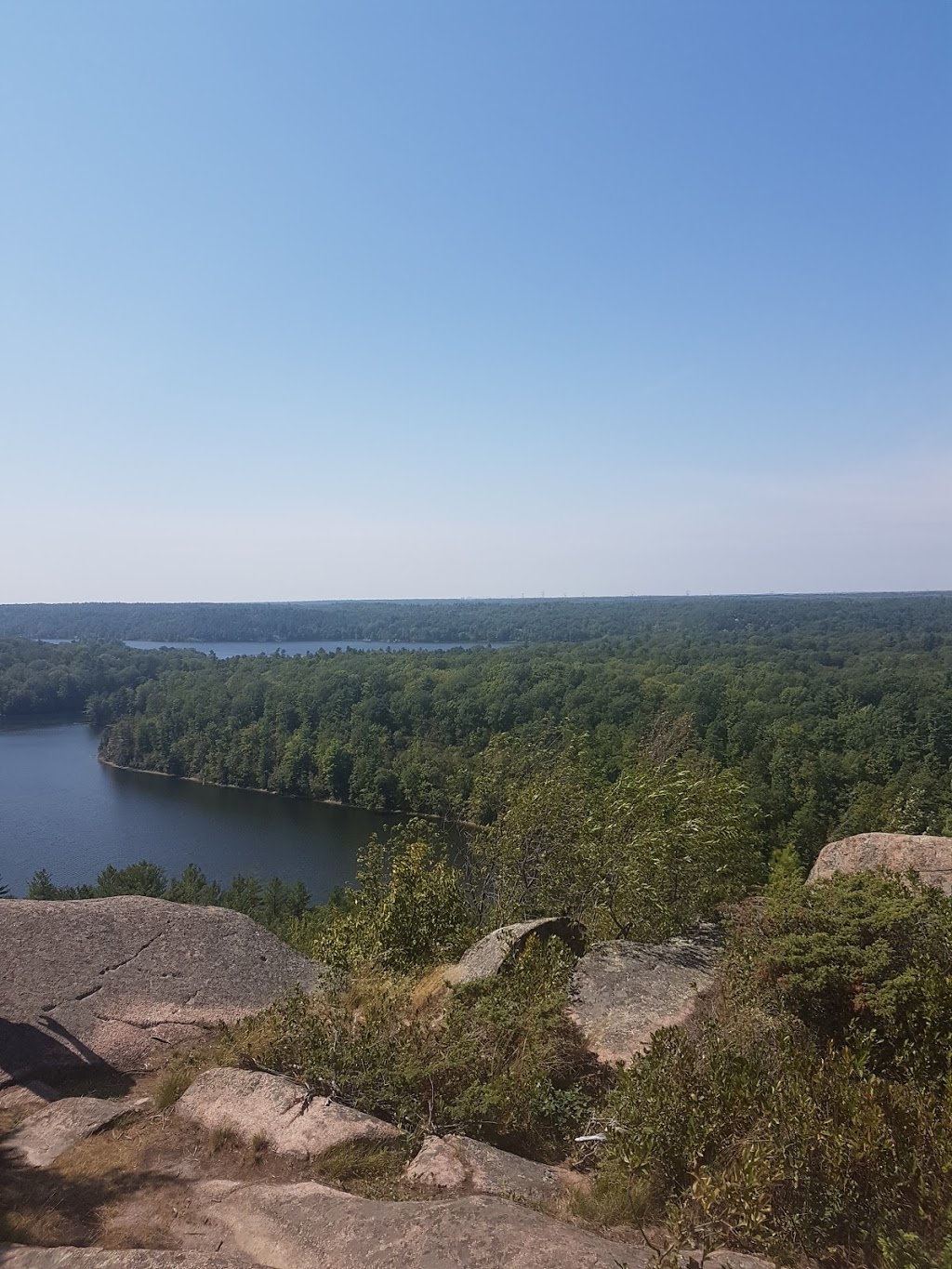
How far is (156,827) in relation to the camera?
53656 mm

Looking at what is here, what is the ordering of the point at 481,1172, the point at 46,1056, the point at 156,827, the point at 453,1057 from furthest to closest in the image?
1. the point at 156,827
2. the point at 46,1056
3. the point at 453,1057
4. the point at 481,1172

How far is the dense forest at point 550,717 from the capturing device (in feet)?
146

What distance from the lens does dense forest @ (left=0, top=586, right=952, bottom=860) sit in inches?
1748

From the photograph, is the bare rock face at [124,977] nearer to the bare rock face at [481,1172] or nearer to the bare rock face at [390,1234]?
the bare rock face at [390,1234]

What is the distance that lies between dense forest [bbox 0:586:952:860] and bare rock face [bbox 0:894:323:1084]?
8148mm

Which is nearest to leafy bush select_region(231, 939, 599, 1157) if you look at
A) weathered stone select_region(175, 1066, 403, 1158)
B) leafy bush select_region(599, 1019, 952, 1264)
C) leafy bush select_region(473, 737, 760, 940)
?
weathered stone select_region(175, 1066, 403, 1158)

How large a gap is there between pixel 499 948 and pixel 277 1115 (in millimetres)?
3177

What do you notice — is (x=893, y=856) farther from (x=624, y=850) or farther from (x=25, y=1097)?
(x=25, y=1097)

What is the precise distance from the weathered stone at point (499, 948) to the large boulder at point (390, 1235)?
2996 mm

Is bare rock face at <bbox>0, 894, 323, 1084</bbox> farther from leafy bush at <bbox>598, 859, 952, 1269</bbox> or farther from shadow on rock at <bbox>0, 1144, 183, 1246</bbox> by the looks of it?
leafy bush at <bbox>598, 859, 952, 1269</bbox>

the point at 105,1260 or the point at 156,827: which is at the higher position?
the point at 105,1260

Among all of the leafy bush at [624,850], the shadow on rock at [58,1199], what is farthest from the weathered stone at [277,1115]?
the leafy bush at [624,850]

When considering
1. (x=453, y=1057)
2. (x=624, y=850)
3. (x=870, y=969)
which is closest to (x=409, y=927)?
(x=453, y=1057)

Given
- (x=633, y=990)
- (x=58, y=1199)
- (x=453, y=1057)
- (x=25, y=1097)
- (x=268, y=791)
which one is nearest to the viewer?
(x=58, y=1199)
